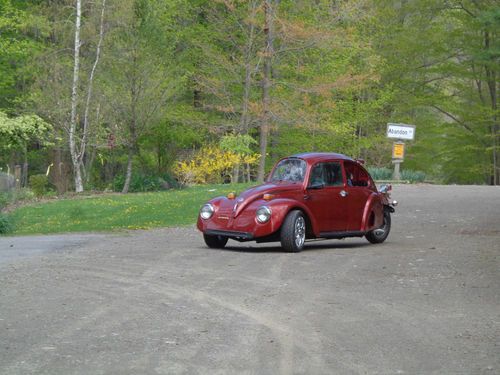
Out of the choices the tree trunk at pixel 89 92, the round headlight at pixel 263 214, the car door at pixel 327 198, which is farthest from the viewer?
the tree trunk at pixel 89 92

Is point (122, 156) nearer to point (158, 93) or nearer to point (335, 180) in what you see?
point (158, 93)

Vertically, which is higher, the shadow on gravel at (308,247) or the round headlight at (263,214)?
the round headlight at (263,214)

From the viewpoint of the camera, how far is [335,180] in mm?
16625

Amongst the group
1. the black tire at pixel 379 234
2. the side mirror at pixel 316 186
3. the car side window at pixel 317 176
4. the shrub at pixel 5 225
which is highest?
the car side window at pixel 317 176

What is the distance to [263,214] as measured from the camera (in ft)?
48.9

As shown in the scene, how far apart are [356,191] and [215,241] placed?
9.32 ft

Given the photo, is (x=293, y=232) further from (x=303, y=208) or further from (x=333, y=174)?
(x=333, y=174)

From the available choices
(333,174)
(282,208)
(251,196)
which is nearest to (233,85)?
(333,174)

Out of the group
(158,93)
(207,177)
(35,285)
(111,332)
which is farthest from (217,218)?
(207,177)

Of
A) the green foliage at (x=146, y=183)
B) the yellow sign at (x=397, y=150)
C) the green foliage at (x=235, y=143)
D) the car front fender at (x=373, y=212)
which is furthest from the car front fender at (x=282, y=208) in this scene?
the yellow sign at (x=397, y=150)

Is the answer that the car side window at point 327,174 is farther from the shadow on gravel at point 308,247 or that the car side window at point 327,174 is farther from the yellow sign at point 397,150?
the yellow sign at point 397,150

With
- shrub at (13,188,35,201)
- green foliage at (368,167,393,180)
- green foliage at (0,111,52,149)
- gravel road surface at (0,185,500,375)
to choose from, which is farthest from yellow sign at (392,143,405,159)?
gravel road surface at (0,185,500,375)

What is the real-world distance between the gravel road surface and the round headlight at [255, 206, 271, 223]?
1.92 ft

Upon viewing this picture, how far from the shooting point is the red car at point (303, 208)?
49.3 ft
